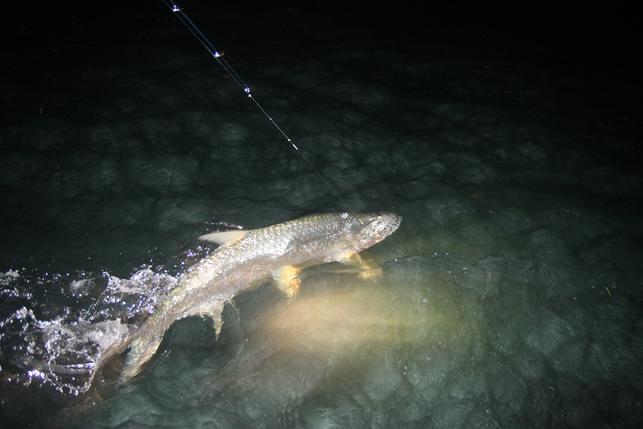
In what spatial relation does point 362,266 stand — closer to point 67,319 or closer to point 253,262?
point 253,262

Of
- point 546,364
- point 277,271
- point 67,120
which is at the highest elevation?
point 67,120

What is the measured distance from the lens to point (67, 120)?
809 centimetres

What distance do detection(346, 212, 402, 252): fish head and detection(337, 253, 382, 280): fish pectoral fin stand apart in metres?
0.13

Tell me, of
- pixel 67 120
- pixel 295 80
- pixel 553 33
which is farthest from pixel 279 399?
pixel 553 33

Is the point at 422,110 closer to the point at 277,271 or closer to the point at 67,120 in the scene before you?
the point at 277,271

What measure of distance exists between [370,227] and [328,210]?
0.83m

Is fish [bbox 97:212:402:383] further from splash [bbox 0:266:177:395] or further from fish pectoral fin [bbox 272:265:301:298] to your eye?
Answer: splash [bbox 0:266:177:395]

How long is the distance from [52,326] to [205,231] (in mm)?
1957

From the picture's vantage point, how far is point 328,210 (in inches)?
248

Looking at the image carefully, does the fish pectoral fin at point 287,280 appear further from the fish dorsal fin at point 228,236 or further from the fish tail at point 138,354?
the fish tail at point 138,354

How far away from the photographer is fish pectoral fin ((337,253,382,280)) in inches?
207

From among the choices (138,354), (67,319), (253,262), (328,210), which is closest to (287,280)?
(253,262)

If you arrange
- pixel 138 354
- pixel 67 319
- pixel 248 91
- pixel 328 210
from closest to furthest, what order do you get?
1. pixel 138 354
2. pixel 67 319
3. pixel 328 210
4. pixel 248 91

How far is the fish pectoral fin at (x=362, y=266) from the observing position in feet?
17.2
